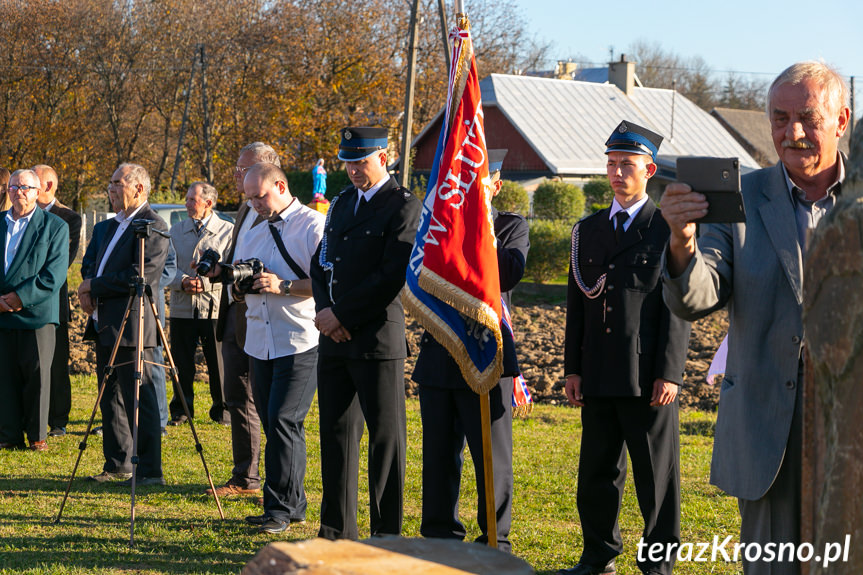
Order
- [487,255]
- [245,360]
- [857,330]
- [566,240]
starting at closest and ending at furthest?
[857,330]
[487,255]
[245,360]
[566,240]

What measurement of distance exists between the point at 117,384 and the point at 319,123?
34.0 metres

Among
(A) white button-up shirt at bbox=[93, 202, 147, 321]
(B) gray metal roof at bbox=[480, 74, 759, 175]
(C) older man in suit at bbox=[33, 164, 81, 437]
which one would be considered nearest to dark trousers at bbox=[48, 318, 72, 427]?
(C) older man in suit at bbox=[33, 164, 81, 437]

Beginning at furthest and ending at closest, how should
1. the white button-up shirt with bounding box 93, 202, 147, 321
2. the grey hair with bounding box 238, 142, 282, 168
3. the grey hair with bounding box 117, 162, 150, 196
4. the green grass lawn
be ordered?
the grey hair with bounding box 117, 162, 150, 196, the white button-up shirt with bounding box 93, 202, 147, 321, the grey hair with bounding box 238, 142, 282, 168, the green grass lawn

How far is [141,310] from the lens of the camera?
6328mm

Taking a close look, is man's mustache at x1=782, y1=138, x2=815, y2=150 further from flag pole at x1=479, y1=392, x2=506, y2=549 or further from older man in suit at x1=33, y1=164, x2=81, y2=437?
older man in suit at x1=33, y1=164, x2=81, y2=437

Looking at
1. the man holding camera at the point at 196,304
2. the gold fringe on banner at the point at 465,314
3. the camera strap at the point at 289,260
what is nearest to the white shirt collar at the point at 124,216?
the man holding camera at the point at 196,304

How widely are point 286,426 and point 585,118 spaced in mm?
37741

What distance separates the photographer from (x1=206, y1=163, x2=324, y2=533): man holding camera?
6188mm

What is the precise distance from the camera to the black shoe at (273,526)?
6117 mm

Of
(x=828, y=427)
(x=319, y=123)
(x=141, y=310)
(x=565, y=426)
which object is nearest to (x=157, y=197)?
(x=319, y=123)

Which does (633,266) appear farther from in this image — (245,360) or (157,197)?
(157,197)

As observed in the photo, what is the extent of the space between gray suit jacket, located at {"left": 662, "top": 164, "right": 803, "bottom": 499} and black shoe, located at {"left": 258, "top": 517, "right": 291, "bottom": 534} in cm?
328

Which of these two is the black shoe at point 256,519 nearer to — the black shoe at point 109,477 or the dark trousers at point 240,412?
the dark trousers at point 240,412

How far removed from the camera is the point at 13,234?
28.3ft
